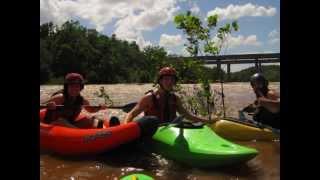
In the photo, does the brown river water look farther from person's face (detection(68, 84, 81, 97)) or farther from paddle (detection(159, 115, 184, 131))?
person's face (detection(68, 84, 81, 97))

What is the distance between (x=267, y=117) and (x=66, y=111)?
2.79 meters

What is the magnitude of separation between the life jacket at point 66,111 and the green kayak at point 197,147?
46.1 inches

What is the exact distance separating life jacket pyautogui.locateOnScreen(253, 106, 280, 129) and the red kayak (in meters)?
1.99

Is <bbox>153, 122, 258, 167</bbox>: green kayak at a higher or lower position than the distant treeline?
lower

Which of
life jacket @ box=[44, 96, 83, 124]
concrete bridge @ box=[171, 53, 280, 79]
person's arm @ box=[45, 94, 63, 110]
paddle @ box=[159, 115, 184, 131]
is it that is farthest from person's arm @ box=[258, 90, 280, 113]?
person's arm @ box=[45, 94, 63, 110]

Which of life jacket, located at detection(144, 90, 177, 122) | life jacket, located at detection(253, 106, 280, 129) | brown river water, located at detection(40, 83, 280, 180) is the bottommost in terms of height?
brown river water, located at detection(40, 83, 280, 180)

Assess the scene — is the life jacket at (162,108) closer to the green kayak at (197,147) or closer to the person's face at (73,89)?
the green kayak at (197,147)

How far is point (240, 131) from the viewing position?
6.01m

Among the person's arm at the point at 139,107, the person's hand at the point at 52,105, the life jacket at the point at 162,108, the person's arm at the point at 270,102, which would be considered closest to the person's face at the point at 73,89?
the person's hand at the point at 52,105

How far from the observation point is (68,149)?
16.2 feet

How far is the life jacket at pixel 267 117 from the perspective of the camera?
592cm

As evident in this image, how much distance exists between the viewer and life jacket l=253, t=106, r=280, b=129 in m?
5.92
